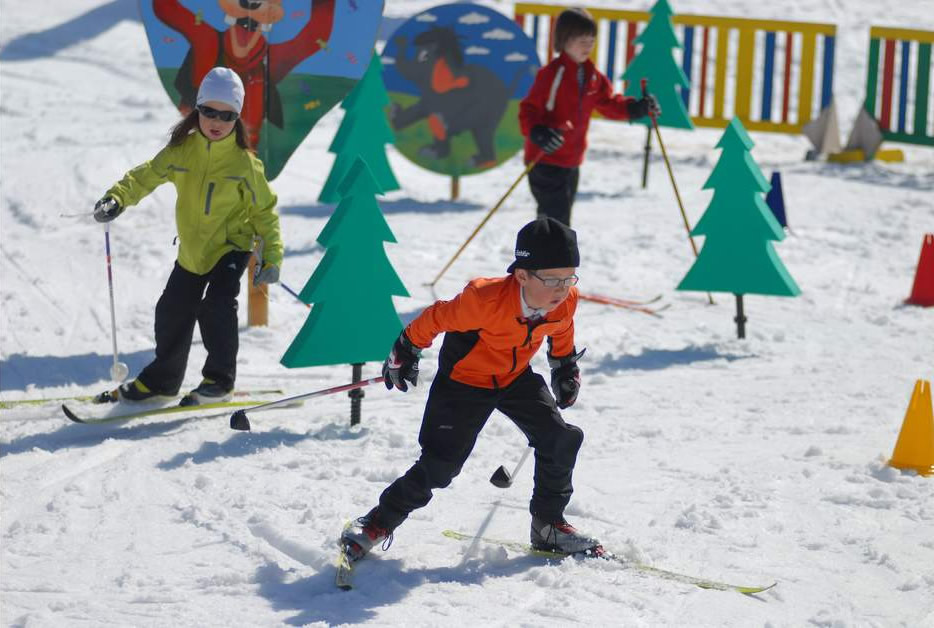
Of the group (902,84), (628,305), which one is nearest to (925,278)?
(628,305)

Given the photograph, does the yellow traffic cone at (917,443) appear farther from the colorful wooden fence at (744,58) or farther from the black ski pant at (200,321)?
the colorful wooden fence at (744,58)

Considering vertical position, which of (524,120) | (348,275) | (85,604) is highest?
(524,120)

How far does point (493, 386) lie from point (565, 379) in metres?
0.29

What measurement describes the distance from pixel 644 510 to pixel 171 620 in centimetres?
211

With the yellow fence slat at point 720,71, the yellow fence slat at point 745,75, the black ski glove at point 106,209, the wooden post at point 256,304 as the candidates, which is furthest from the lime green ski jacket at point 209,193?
the yellow fence slat at point 745,75

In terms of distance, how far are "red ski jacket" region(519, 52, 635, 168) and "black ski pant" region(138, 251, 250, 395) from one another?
2.92m

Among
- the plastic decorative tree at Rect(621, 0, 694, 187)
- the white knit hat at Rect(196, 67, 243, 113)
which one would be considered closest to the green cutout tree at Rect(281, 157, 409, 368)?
the white knit hat at Rect(196, 67, 243, 113)

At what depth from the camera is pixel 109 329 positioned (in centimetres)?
771

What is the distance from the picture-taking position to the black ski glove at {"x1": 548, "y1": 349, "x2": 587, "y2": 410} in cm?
479

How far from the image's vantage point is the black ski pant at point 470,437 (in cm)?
464

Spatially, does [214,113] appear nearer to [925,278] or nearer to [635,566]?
[635,566]

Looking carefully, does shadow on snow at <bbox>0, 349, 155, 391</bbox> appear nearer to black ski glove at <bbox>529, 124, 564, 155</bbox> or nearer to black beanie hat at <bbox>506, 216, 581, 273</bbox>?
black ski glove at <bbox>529, 124, 564, 155</bbox>

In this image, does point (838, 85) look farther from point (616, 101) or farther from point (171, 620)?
point (171, 620)

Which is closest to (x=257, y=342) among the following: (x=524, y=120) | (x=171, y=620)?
(x=524, y=120)
